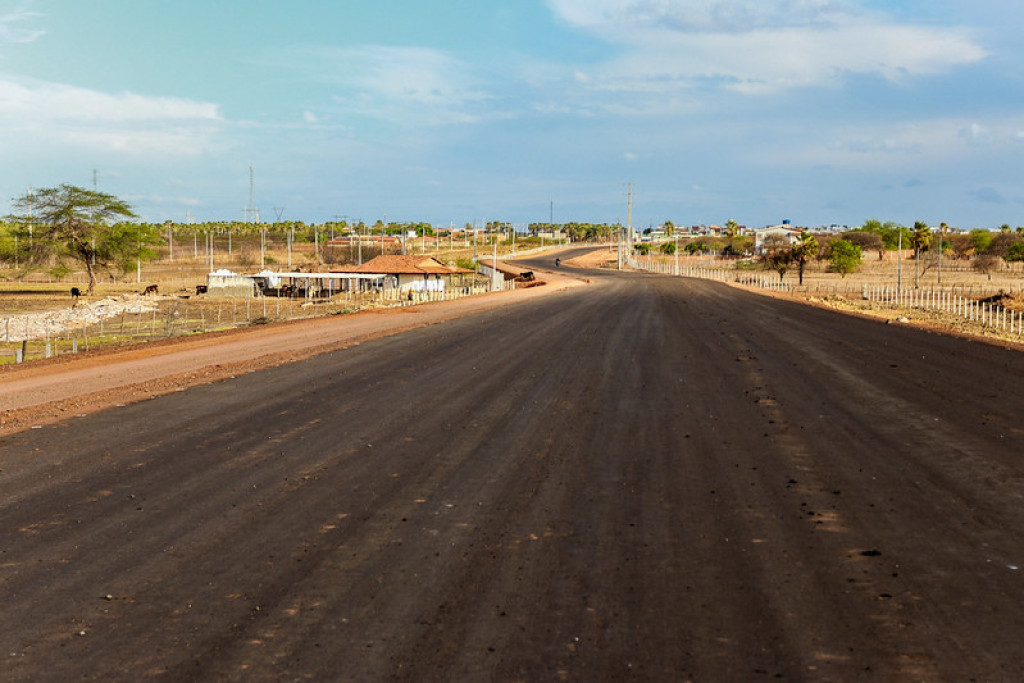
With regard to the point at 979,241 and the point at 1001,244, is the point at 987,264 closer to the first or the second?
the point at 1001,244

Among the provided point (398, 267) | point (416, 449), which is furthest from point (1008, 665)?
point (398, 267)

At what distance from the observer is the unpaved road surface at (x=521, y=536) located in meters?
5.85

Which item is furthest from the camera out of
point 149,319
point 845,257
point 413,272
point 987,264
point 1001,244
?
point 1001,244

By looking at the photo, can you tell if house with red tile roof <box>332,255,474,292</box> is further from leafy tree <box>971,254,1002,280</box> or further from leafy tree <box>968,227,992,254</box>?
leafy tree <box>968,227,992,254</box>

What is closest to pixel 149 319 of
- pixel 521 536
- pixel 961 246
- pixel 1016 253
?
pixel 521 536

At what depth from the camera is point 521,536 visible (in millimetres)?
8266

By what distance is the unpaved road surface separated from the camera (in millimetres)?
5852

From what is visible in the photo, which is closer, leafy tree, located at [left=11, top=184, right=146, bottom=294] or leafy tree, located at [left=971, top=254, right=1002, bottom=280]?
leafy tree, located at [left=11, top=184, right=146, bottom=294]

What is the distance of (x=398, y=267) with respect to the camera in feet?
259

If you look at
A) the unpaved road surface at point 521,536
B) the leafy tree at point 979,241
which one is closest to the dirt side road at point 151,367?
the unpaved road surface at point 521,536

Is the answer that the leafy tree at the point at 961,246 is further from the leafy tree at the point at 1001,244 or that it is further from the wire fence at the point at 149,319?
the wire fence at the point at 149,319

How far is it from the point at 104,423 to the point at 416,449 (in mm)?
6022

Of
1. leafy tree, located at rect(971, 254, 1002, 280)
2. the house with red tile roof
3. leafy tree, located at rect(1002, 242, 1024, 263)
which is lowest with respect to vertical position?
the house with red tile roof

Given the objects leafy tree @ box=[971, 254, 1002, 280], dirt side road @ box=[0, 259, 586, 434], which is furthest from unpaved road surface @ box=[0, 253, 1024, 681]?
leafy tree @ box=[971, 254, 1002, 280]
